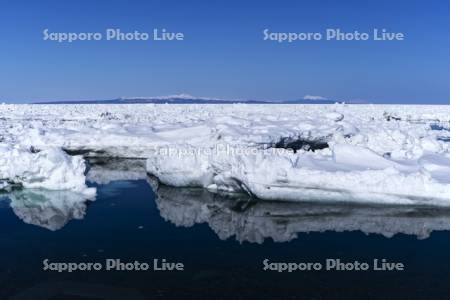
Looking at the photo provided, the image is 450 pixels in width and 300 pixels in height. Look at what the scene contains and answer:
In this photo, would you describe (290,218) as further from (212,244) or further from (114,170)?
(114,170)

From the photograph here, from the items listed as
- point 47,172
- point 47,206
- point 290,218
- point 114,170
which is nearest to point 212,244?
point 290,218

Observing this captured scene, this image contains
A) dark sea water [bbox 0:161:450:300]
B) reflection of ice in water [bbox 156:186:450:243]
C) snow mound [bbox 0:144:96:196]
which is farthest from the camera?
snow mound [bbox 0:144:96:196]

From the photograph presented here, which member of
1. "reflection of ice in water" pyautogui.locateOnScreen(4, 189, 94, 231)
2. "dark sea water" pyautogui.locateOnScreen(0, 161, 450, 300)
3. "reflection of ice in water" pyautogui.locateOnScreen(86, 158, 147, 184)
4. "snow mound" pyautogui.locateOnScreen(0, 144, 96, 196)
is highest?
"reflection of ice in water" pyautogui.locateOnScreen(86, 158, 147, 184)

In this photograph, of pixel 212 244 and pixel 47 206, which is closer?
pixel 212 244

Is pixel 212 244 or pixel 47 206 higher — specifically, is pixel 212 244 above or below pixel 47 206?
below

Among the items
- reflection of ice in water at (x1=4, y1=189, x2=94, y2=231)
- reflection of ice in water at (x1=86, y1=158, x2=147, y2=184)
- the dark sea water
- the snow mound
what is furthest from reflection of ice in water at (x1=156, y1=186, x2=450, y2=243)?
reflection of ice in water at (x1=86, y1=158, x2=147, y2=184)

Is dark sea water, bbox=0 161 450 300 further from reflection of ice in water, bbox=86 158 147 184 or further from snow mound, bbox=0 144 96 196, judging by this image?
reflection of ice in water, bbox=86 158 147 184

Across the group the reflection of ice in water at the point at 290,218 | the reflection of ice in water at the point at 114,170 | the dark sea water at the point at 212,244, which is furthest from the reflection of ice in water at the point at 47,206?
the reflection of ice in water at the point at 114,170

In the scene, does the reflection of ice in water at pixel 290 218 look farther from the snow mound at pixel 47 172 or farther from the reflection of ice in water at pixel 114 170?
the reflection of ice in water at pixel 114 170

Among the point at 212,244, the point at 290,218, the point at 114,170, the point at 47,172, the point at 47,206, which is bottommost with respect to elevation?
the point at 212,244
